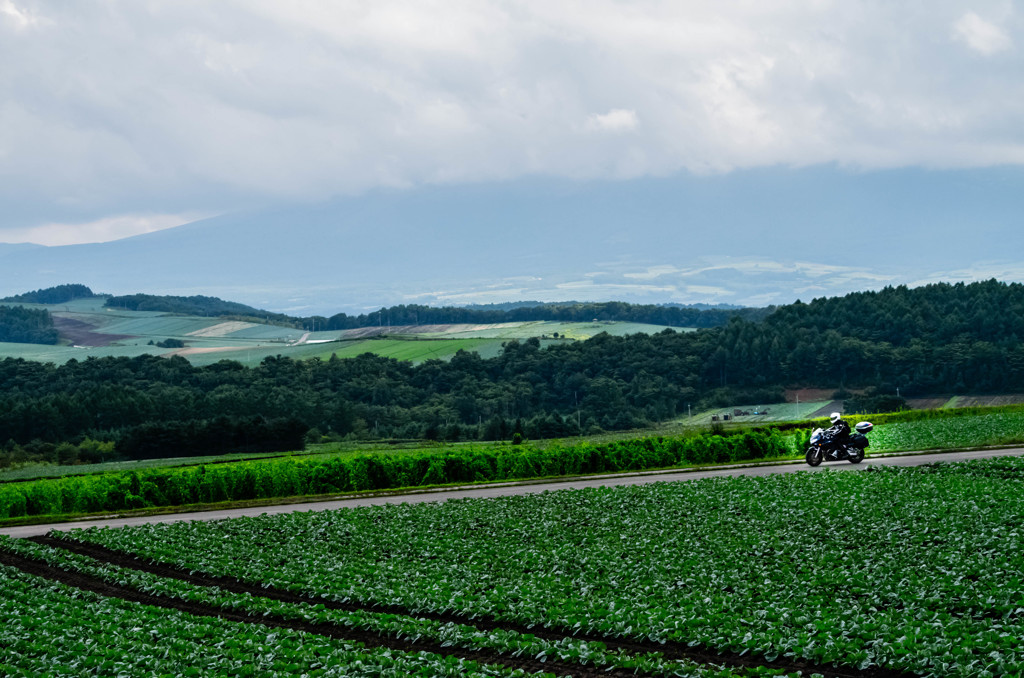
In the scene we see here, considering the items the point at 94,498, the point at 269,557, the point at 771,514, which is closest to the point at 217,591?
the point at 269,557

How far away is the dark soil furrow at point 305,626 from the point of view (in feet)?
46.1

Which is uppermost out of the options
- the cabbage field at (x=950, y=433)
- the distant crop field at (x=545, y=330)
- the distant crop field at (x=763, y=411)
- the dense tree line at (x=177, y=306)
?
the dense tree line at (x=177, y=306)

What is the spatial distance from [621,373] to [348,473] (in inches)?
2294

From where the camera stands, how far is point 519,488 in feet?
109

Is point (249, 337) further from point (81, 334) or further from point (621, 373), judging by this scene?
point (621, 373)

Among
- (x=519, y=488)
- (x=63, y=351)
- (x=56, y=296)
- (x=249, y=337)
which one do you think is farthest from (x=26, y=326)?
(x=519, y=488)

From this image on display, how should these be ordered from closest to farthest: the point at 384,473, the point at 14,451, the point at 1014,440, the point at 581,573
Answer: the point at 581,573 < the point at 384,473 < the point at 1014,440 < the point at 14,451

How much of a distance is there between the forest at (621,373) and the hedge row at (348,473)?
130 ft

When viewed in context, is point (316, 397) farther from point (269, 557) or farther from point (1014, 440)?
point (269, 557)

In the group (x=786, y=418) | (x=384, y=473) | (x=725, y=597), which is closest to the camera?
(x=725, y=597)

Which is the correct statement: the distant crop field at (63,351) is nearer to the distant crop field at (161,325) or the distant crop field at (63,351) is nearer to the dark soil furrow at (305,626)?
the distant crop field at (161,325)

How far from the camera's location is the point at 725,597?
1628cm

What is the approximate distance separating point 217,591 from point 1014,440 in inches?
1292

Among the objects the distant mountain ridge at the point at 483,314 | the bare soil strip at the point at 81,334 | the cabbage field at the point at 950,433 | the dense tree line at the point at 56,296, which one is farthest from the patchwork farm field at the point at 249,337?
the cabbage field at the point at 950,433
